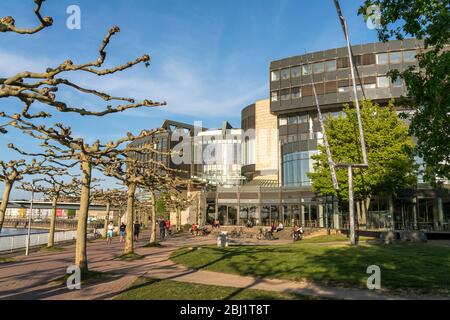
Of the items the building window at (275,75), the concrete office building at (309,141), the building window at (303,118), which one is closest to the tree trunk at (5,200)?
the concrete office building at (309,141)

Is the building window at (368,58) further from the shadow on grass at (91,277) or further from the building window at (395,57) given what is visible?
the shadow on grass at (91,277)

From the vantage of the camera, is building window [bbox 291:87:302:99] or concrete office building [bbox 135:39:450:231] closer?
concrete office building [bbox 135:39:450:231]

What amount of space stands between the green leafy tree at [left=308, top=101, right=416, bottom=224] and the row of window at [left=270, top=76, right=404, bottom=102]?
1697 centimetres

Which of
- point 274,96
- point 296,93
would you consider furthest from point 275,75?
point 296,93

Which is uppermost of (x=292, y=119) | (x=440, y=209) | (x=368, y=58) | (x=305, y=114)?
(x=368, y=58)

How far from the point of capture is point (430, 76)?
1381cm

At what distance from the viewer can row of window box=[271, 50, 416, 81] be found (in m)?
51.5

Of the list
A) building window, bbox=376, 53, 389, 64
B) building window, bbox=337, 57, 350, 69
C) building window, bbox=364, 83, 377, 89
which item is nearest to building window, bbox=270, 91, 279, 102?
building window, bbox=337, 57, 350, 69

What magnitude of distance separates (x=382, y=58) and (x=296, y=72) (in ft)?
38.7

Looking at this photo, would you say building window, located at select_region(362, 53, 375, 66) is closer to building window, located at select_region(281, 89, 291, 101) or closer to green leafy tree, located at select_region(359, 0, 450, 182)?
building window, located at select_region(281, 89, 291, 101)

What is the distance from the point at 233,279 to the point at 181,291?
8.25ft

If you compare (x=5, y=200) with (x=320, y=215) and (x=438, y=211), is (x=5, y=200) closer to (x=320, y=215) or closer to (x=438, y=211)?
(x=320, y=215)
